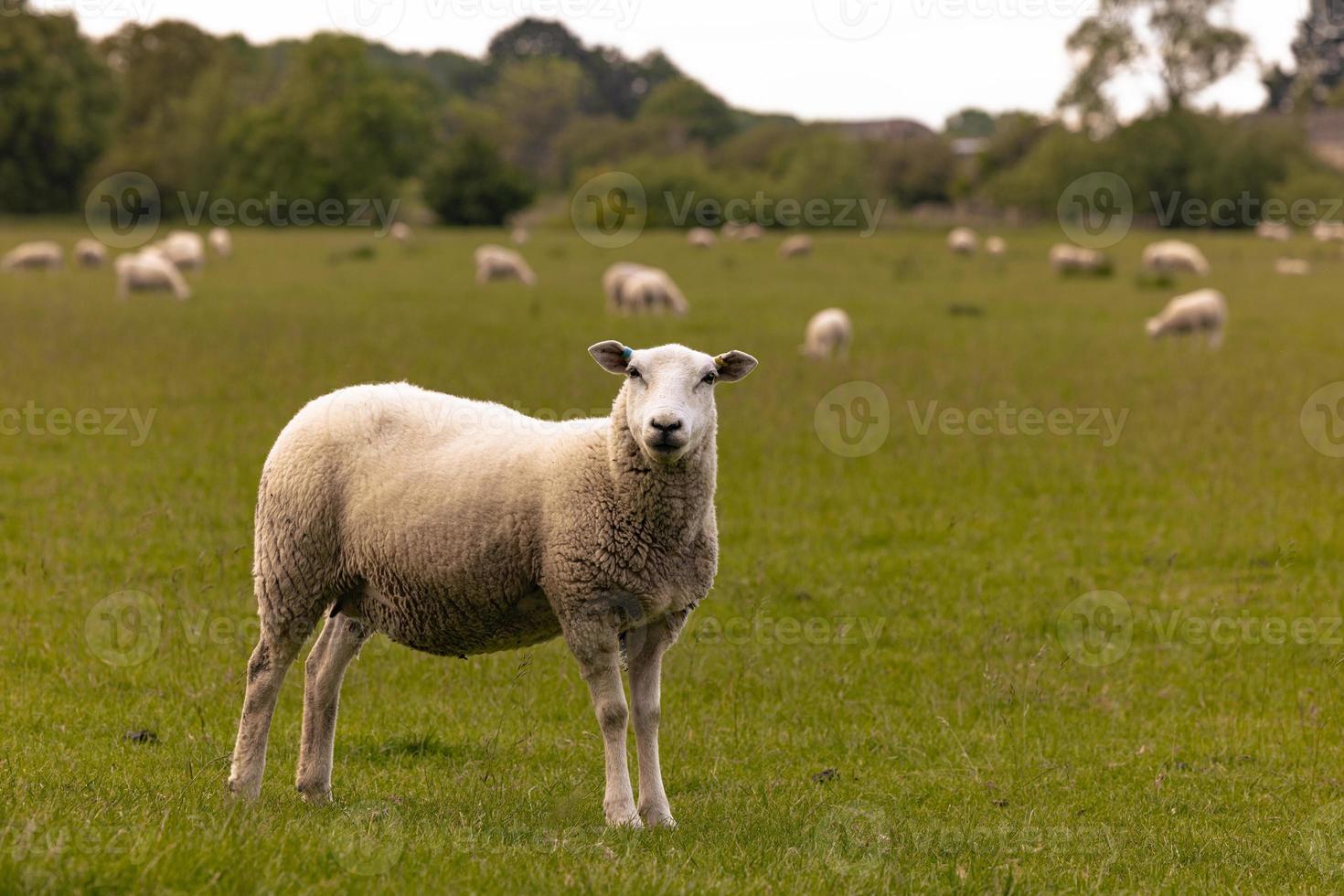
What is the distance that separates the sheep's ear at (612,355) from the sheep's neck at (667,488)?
1.13 ft

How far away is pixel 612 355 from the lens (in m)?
6.06

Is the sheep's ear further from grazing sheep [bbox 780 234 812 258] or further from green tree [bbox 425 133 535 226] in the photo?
green tree [bbox 425 133 535 226]

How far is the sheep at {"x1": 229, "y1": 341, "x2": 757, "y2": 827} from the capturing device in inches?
229

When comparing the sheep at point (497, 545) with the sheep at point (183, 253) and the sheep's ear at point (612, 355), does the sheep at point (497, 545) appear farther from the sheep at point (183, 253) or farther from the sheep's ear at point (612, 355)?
the sheep at point (183, 253)

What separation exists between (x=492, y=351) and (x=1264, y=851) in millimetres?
16689

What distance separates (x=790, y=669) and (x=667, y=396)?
3615 millimetres

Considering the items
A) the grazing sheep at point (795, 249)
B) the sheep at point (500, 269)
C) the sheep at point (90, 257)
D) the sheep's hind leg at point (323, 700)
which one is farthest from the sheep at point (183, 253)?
the sheep's hind leg at point (323, 700)

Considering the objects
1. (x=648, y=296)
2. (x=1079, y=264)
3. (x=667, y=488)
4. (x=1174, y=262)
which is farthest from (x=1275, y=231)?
(x=667, y=488)

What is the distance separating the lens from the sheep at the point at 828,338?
23.2m

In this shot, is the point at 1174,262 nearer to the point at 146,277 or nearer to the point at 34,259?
the point at 146,277

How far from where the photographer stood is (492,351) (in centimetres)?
2148

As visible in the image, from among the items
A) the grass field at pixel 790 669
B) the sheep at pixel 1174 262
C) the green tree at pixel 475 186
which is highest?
the green tree at pixel 475 186

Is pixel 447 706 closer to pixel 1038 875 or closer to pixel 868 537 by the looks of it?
pixel 1038 875

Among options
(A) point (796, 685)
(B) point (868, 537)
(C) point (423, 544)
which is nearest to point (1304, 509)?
(B) point (868, 537)
